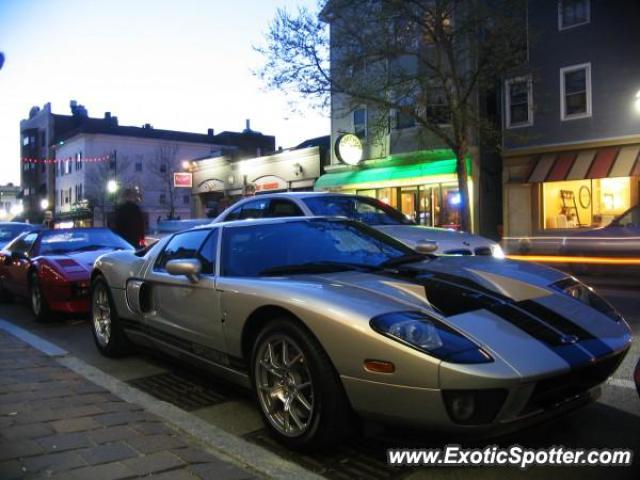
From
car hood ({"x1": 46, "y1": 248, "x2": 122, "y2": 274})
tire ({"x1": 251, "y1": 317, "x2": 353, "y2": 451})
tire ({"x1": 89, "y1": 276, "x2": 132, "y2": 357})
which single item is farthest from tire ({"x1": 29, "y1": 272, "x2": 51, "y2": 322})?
tire ({"x1": 251, "y1": 317, "x2": 353, "y2": 451})

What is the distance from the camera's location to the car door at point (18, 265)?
834 centimetres

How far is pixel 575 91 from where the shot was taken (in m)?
19.3

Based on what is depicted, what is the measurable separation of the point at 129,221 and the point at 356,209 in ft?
14.0

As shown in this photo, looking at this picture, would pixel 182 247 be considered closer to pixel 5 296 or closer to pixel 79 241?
pixel 79 241

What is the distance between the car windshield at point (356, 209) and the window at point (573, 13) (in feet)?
47.3

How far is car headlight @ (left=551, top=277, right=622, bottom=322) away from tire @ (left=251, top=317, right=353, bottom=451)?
1.59 meters

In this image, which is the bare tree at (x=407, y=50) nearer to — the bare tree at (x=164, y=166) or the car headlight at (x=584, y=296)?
the car headlight at (x=584, y=296)

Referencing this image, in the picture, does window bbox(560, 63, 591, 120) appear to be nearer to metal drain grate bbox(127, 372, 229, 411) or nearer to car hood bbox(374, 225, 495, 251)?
car hood bbox(374, 225, 495, 251)

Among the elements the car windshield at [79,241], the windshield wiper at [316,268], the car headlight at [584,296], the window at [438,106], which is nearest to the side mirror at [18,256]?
the car windshield at [79,241]

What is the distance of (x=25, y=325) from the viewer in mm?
7695

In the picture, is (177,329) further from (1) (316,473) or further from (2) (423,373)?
(2) (423,373)

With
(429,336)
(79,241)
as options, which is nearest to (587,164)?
(79,241)

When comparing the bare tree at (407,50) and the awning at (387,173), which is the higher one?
the bare tree at (407,50)

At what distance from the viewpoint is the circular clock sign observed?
78.2 ft
